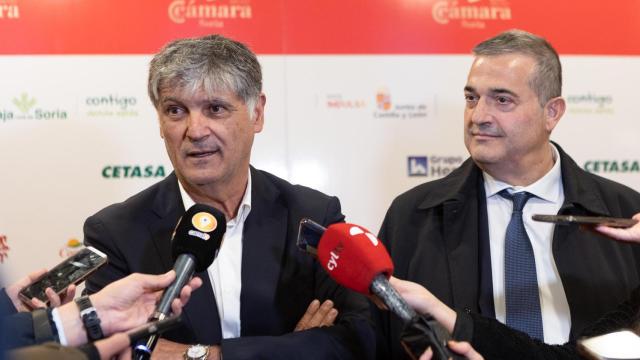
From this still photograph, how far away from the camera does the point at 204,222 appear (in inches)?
73.7

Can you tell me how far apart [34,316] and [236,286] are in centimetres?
73

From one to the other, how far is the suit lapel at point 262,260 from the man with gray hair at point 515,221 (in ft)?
1.38

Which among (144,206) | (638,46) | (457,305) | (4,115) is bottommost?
(457,305)

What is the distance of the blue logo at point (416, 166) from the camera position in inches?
146

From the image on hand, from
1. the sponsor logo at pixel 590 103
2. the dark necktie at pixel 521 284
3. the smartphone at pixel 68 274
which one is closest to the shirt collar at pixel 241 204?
the smartphone at pixel 68 274

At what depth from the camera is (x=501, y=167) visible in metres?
2.67

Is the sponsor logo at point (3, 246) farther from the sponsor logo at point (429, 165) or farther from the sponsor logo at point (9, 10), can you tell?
the sponsor logo at point (429, 165)

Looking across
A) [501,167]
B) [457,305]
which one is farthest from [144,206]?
[501,167]

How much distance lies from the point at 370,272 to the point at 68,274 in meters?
0.84

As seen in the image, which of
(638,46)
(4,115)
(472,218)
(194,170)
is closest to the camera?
(194,170)

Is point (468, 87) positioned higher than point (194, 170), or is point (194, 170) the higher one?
point (468, 87)

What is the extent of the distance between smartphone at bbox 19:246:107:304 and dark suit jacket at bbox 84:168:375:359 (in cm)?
29

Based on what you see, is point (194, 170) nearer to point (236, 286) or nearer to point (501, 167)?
point (236, 286)

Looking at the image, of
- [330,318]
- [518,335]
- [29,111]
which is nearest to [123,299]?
[330,318]
